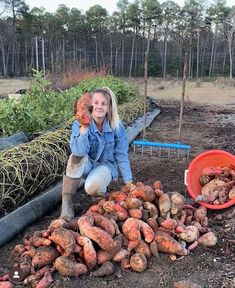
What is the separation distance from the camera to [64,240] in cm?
188

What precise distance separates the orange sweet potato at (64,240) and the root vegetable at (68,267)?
0.14 ft

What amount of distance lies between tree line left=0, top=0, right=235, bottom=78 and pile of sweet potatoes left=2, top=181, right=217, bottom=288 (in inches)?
898

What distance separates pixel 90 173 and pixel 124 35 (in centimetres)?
2550

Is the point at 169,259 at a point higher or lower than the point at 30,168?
lower

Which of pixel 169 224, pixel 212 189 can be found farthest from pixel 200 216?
pixel 212 189

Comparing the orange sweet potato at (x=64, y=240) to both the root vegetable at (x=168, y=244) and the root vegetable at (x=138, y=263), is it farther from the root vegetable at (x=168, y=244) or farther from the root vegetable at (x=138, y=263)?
the root vegetable at (x=168, y=244)

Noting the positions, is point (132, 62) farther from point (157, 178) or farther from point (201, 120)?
point (157, 178)

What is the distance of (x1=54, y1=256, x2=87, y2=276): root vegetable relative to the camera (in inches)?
71.7

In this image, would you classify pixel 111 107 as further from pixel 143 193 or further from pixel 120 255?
pixel 120 255

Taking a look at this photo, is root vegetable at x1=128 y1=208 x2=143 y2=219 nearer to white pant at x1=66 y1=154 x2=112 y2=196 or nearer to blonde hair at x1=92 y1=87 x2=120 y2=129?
white pant at x1=66 y1=154 x2=112 y2=196

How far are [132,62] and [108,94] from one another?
23694mm

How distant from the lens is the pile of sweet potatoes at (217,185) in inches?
109

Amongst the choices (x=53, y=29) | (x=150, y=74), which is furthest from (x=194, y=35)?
(x=53, y=29)

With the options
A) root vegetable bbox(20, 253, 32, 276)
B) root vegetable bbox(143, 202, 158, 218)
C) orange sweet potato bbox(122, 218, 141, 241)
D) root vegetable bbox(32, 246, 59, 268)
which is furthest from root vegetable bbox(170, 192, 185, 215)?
root vegetable bbox(20, 253, 32, 276)
